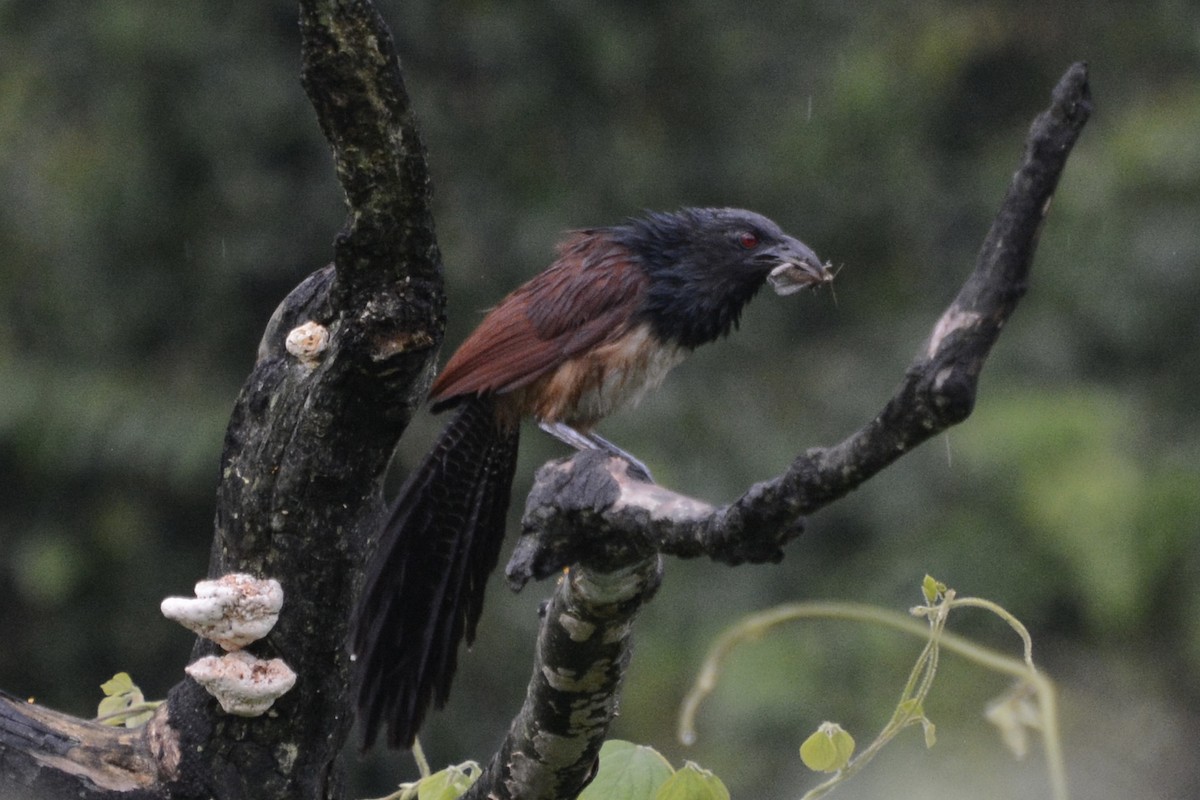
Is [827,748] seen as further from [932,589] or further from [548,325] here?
[548,325]

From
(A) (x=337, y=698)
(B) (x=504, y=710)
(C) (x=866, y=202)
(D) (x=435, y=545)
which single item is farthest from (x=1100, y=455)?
(A) (x=337, y=698)

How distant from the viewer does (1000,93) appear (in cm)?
766

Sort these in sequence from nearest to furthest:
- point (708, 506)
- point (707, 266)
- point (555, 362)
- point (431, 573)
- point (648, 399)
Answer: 1. point (708, 506)
2. point (431, 573)
3. point (555, 362)
4. point (707, 266)
5. point (648, 399)

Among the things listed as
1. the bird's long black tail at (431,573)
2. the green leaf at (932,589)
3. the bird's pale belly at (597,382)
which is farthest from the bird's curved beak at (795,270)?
the green leaf at (932,589)

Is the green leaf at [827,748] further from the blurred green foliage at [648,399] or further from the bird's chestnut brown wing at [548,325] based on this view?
the blurred green foliage at [648,399]

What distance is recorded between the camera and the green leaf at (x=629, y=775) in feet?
6.26

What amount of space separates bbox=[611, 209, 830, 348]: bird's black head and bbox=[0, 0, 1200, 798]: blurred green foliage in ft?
8.34

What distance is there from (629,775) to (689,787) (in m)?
0.20

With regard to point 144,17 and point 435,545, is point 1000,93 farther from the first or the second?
point 435,545

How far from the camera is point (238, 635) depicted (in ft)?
6.33

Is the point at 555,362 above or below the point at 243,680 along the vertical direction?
above

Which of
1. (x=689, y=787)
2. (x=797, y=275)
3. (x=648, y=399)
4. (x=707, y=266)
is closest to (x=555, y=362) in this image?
(x=707, y=266)

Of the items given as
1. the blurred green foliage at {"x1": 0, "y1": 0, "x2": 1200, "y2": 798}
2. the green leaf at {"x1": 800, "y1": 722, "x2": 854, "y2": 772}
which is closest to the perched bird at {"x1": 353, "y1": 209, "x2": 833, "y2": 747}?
the green leaf at {"x1": 800, "y1": 722, "x2": 854, "y2": 772}

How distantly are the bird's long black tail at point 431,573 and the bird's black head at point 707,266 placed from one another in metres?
0.40
